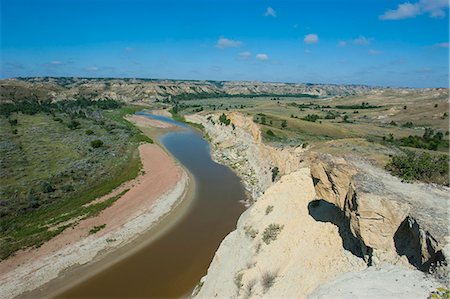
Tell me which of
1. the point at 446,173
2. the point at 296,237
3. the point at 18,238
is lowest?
the point at 18,238

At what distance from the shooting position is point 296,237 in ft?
57.0

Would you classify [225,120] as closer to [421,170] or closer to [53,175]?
[53,175]

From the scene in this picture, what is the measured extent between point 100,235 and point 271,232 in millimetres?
15056

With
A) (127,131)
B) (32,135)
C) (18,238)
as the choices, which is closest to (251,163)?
(18,238)

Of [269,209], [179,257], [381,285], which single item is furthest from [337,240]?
[179,257]

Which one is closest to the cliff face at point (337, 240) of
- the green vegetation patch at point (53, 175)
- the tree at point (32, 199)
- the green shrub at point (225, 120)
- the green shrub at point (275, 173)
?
the green shrub at point (275, 173)

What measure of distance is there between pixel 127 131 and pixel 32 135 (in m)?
19.5

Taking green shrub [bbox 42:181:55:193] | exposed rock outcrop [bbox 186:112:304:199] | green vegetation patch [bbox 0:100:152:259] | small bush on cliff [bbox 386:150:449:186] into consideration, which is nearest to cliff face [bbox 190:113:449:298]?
small bush on cliff [bbox 386:150:449:186]

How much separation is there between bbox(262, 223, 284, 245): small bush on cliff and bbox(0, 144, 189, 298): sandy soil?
12.9 metres

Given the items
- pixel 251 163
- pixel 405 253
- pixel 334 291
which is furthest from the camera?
pixel 251 163

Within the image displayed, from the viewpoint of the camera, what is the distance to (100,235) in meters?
26.3

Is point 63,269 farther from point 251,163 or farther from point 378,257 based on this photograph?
point 251,163

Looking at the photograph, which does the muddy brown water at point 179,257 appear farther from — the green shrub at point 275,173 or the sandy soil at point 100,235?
the green shrub at point 275,173

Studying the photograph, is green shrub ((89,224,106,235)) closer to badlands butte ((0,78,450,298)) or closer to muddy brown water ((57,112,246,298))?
badlands butte ((0,78,450,298))
